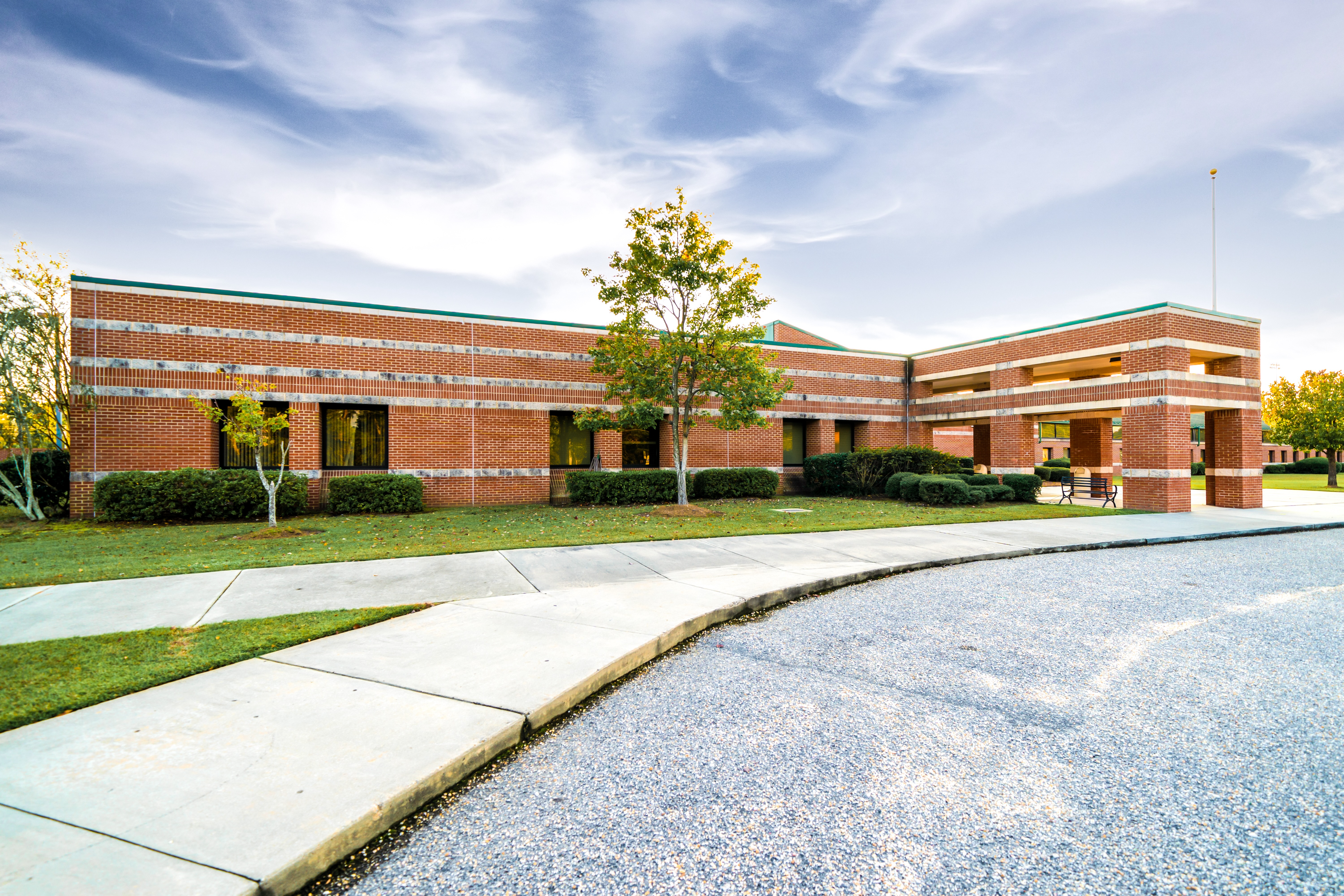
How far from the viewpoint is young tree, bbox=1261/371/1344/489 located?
3266cm

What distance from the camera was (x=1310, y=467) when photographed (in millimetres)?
46625

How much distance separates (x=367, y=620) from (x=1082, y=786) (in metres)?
5.21

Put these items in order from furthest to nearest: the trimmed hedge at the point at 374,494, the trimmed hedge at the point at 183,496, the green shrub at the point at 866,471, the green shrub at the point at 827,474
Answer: the green shrub at the point at 827,474 < the green shrub at the point at 866,471 < the trimmed hedge at the point at 374,494 < the trimmed hedge at the point at 183,496

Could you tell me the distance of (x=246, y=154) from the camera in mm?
11586

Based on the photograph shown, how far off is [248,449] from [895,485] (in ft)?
61.1

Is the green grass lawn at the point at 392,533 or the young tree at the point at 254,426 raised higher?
the young tree at the point at 254,426

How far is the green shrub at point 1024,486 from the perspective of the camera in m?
18.3

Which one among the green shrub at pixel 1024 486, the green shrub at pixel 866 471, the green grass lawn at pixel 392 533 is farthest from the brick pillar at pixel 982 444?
the green grass lawn at pixel 392 533

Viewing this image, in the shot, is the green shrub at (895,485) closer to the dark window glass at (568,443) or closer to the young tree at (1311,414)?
the dark window glass at (568,443)

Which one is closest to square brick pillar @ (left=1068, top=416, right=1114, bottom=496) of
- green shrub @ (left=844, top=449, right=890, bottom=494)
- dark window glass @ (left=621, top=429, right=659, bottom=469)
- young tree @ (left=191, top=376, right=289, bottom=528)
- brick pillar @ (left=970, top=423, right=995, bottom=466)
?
brick pillar @ (left=970, top=423, right=995, bottom=466)

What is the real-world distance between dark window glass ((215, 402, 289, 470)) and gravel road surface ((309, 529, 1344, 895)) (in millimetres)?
14717

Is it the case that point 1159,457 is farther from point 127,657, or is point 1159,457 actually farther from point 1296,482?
point 1296,482

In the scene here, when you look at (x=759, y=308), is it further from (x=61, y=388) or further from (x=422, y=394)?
(x=61, y=388)

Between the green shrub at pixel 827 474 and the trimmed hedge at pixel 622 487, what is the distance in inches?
247
